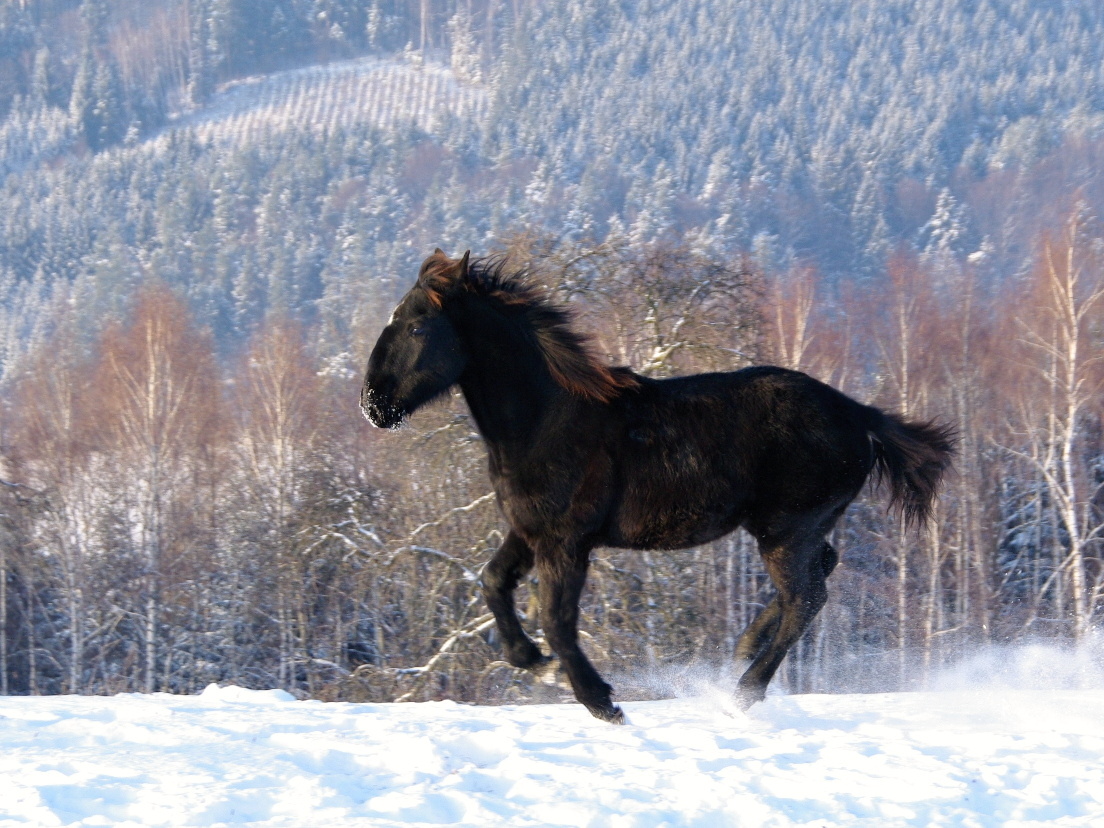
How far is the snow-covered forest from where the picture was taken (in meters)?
18.7

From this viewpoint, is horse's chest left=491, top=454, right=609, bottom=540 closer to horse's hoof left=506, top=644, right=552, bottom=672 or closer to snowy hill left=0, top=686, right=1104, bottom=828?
horse's hoof left=506, top=644, right=552, bottom=672

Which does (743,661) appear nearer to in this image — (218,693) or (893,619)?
(218,693)

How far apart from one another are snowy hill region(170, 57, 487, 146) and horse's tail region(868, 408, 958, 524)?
463 ft

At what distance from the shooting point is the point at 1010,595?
26016 millimetres

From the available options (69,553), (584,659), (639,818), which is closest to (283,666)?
(69,553)

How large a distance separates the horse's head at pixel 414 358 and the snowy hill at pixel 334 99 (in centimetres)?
14138

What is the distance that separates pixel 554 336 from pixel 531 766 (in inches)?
89.6

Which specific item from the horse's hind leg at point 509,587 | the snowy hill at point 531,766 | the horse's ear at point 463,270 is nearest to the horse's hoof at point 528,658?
the horse's hind leg at point 509,587

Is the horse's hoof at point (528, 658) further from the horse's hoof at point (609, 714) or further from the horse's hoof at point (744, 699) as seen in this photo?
the horse's hoof at point (744, 699)

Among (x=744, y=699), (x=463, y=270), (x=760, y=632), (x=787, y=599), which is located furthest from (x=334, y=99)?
(x=744, y=699)

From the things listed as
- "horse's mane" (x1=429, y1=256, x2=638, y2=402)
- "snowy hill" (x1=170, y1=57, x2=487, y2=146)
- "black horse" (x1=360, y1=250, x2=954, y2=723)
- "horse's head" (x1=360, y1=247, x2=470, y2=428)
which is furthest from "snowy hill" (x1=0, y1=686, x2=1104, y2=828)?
"snowy hill" (x1=170, y1=57, x2=487, y2=146)

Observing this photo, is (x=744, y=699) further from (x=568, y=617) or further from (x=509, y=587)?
(x=509, y=587)

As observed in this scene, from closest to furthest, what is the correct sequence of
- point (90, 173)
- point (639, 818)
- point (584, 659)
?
point (639, 818) < point (584, 659) < point (90, 173)

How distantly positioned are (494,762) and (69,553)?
25.2m
